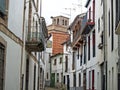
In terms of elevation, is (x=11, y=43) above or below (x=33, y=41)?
below

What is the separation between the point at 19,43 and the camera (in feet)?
57.3

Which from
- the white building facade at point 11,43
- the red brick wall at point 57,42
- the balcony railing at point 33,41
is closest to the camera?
the white building facade at point 11,43

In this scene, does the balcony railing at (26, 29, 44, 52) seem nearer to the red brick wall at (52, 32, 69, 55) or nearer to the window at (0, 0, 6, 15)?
the window at (0, 0, 6, 15)

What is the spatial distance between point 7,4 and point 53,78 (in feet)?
162

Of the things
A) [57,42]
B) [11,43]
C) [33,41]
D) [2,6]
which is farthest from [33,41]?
[57,42]

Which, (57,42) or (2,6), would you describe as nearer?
(2,6)

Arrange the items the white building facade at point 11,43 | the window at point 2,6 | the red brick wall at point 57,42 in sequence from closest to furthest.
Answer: the window at point 2,6
the white building facade at point 11,43
the red brick wall at point 57,42

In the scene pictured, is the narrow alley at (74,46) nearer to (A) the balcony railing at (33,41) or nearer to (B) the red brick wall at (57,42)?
(A) the balcony railing at (33,41)

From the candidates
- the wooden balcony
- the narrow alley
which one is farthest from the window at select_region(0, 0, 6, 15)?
the wooden balcony

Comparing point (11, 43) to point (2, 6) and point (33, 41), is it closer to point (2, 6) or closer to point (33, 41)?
point (2, 6)

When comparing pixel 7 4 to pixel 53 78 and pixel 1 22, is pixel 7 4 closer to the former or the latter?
pixel 1 22

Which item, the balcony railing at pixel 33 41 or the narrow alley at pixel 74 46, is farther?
the balcony railing at pixel 33 41

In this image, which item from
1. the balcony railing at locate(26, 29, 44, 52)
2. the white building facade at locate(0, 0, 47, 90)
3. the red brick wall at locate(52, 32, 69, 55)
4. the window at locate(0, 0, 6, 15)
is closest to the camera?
the window at locate(0, 0, 6, 15)

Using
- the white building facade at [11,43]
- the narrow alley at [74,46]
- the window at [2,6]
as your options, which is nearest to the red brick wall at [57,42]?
the narrow alley at [74,46]
